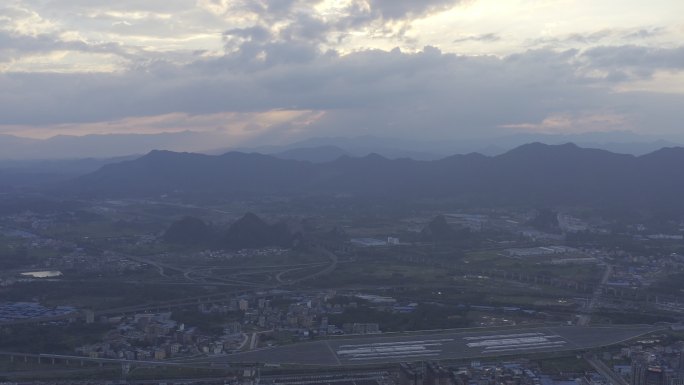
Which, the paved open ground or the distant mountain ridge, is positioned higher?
the distant mountain ridge

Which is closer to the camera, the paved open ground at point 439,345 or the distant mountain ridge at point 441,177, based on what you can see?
the paved open ground at point 439,345

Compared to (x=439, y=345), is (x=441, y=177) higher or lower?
higher

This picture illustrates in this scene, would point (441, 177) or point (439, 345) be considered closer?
point (439, 345)

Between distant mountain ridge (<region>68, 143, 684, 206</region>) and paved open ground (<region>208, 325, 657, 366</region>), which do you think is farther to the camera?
distant mountain ridge (<region>68, 143, 684, 206</region>)

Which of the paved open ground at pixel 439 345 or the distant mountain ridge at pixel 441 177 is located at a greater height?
the distant mountain ridge at pixel 441 177
